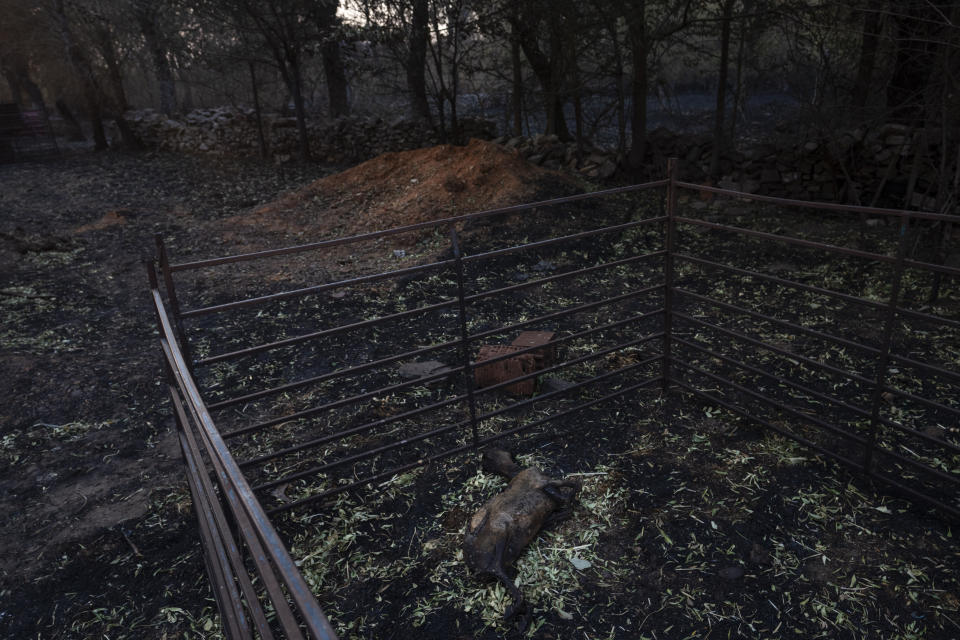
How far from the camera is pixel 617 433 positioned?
4559mm

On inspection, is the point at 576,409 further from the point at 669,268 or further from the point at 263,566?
the point at 263,566

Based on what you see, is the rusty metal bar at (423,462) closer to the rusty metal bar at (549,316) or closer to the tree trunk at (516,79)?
the rusty metal bar at (549,316)

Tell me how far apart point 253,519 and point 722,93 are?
1052 centimetres

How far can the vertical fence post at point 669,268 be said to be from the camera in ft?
13.9

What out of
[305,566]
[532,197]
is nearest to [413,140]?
[532,197]

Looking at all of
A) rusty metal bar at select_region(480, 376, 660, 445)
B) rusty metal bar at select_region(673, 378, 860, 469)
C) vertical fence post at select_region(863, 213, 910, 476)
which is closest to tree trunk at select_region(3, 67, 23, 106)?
rusty metal bar at select_region(480, 376, 660, 445)

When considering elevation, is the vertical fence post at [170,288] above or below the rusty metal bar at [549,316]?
above

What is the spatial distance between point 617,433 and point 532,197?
620 centimetres

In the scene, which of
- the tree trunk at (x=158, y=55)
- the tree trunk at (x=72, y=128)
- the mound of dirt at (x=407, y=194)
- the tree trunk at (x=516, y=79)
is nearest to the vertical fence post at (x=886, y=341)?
the mound of dirt at (x=407, y=194)

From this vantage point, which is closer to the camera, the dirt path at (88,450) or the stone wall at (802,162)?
the dirt path at (88,450)

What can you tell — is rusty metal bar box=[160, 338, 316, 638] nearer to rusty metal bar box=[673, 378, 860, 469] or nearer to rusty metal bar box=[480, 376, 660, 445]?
rusty metal bar box=[480, 376, 660, 445]

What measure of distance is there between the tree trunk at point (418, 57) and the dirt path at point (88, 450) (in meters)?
5.64

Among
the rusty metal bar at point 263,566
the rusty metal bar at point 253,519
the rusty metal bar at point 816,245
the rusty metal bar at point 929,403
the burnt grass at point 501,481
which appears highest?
the rusty metal bar at point 816,245

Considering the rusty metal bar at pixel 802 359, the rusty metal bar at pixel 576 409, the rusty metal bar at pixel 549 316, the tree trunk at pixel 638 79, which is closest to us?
the rusty metal bar at pixel 802 359
